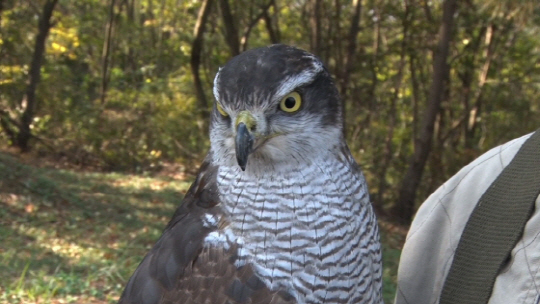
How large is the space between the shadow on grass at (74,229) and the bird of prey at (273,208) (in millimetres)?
2867

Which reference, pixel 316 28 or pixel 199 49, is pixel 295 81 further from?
pixel 199 49

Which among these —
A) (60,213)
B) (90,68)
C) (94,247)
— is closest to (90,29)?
(90,68)

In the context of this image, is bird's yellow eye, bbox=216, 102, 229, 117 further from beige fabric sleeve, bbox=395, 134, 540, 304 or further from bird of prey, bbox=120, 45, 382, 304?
beige fabric sleeve, bbox=395, 134, 540, 304

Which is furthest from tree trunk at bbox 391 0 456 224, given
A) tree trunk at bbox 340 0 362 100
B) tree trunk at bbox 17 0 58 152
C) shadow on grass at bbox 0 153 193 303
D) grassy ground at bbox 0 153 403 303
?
tree trunk at bbox 17 0 58 152

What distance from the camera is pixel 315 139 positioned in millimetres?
1938

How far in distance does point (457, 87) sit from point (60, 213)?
7.28 m

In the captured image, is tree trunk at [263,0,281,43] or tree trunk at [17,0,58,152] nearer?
tree trunk at [263,0,281,43]

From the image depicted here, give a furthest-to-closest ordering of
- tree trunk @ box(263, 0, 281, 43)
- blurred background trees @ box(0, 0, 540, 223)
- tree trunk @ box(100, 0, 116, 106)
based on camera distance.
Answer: tree trunk @ box(100, 0, 116, 106)
tree trunk @ box(263, 0, 281, 43)
blurred background trees @ box(0, 0, 540, 223)

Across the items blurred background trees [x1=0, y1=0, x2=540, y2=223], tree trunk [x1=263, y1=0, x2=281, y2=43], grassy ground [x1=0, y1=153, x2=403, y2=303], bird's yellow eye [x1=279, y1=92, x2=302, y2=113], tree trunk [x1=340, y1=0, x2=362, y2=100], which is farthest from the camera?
tree trunk [x1=263, y1=0, x2=281, y2=43]

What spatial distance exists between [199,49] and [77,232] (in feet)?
17.6

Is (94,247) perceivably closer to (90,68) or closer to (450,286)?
(450,286)

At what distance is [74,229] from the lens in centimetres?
684

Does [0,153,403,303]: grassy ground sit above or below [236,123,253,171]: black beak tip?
below

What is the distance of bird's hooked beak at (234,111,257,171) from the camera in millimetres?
1765
